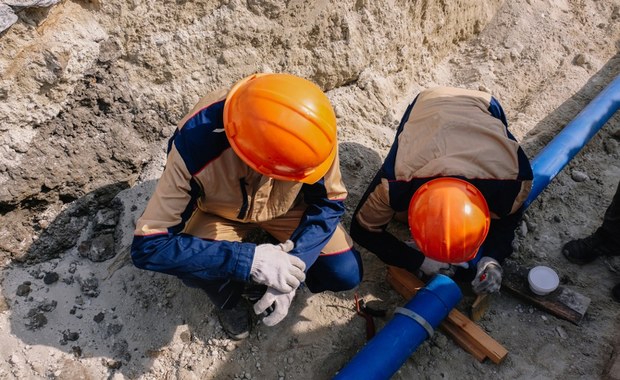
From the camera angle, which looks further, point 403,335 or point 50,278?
point 50,278

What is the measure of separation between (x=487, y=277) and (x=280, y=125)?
1554 millimetres

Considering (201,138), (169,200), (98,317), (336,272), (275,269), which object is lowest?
(98,317)

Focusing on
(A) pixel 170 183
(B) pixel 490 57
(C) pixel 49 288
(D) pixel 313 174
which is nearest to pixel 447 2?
(B) pixel 490 57

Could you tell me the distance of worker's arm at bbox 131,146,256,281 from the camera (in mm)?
2262

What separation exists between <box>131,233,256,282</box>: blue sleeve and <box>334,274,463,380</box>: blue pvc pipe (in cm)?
71

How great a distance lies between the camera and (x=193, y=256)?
2.29 meters

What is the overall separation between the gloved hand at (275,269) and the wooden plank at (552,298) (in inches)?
55.4

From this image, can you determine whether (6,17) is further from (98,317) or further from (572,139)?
(572,139)

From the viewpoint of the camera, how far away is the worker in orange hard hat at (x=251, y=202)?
202cm

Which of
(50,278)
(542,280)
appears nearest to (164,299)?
(50,278)

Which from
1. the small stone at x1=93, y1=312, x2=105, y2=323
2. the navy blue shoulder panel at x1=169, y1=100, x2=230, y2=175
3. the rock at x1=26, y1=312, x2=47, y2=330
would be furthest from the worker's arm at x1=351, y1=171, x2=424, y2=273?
the rock at x1=26, y1=312, x2=47, y2=330

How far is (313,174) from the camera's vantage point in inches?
88.3

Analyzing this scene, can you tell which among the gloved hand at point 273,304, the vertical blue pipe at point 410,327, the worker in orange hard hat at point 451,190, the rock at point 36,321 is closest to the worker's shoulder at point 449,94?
the worker in orange hard hat at point 451,190

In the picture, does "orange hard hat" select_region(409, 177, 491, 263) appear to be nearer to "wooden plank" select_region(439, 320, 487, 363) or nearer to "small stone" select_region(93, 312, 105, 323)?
"wooden plank" select_region(439, 320, 487, 363)
